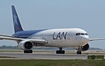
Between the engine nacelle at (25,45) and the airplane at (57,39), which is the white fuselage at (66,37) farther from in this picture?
the engine nacelle at (25,45)

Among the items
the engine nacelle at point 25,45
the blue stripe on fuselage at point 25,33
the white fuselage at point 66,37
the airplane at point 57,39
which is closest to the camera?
the white fuselage at point 66,37

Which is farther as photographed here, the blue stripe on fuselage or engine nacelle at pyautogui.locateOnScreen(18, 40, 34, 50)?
the blue stripe on fuselage

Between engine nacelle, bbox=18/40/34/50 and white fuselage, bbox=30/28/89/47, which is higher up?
white fuselage, bbox=30/28/89/47

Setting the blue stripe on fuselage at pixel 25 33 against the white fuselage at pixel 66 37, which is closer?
the white fuselage at pixel 66 37

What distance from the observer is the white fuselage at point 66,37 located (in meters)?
59.2

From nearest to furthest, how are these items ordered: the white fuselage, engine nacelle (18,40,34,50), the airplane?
the white fuselage
the airplane
engine nacelle (18,40,34,50)

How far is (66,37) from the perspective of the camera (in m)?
61.4

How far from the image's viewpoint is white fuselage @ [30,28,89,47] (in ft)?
194

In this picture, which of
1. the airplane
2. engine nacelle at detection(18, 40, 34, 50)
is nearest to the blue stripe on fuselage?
the airplane

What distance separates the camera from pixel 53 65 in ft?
102

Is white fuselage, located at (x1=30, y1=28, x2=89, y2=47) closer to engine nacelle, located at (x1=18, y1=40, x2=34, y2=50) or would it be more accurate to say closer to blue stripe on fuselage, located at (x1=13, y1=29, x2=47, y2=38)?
engine nacelle, located at (x1=18, y1=40, x2=34, y2=50)

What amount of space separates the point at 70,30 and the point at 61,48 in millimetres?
5881

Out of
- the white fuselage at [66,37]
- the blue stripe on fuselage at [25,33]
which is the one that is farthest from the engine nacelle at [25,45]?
the blue stripe on fuselage at [25,33]

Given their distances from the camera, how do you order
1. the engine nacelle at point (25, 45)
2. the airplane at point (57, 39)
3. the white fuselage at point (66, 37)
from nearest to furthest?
the white fuselage at point (66, 37)
the airplane at point (57, 39)
the engine nacelle at point (25, 45)
